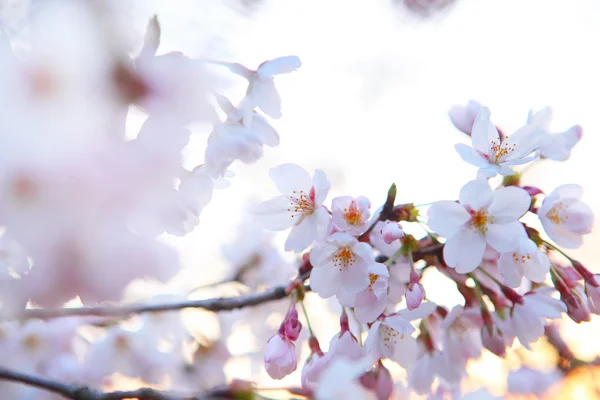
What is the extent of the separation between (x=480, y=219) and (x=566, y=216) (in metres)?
0.13

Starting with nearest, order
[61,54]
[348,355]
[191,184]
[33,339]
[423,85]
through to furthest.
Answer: [61,54], [191,184], [348,355], [33,339], [423,85]

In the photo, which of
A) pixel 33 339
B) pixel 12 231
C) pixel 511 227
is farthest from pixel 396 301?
pixel 33 339

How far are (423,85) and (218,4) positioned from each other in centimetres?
88

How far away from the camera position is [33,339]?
1.17 metres

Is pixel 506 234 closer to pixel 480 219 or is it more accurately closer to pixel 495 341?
pixel 480 219

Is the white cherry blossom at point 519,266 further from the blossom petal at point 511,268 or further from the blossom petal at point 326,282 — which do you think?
the blossom petal at point 326,282

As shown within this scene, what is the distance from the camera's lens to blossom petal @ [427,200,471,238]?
0.52 meters

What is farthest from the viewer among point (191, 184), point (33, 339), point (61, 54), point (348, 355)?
point (33, 339)

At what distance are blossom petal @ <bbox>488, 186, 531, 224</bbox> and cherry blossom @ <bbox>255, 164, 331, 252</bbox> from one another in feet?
0.55

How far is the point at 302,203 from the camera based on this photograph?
1.89 ft

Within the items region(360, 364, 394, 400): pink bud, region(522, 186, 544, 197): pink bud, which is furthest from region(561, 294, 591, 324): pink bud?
region(360, 364, 394, 400): pink bud

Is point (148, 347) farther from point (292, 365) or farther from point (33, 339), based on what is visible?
point (292, 365)

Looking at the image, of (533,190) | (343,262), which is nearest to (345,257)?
(343,262)

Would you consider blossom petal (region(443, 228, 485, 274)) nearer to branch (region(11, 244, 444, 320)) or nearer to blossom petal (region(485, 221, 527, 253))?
Answer: blossom petal (region(485, 221, 527, 253))
